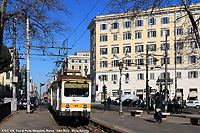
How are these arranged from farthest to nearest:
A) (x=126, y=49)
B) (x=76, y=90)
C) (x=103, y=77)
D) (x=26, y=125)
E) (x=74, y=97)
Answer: (x=103, y=77), (x=126, y=49), (x=76, y=90), (x=74, y=97), (x=26, y=125)

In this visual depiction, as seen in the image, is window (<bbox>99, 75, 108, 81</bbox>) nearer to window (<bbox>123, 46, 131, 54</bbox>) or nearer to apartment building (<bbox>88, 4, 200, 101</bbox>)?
apartment building (<bbox>88, 4, 200, 101</bbox>)

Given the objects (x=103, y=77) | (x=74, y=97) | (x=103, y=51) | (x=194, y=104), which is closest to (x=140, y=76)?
(x=103, y=77)

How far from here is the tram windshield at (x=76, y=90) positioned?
1870cm

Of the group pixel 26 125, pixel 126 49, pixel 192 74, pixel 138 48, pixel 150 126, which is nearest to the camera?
pixel 150 126

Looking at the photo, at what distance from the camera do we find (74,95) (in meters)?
18.8

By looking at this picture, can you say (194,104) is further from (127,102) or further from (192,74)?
(127,102)

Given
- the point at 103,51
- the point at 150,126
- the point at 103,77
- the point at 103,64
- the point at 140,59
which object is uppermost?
the point at 103,51

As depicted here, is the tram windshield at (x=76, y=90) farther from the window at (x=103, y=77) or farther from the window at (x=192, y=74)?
the window at (x=103, y=77)

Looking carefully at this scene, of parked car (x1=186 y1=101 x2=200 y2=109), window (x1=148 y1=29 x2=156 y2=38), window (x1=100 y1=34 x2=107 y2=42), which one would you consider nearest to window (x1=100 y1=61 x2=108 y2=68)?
window (x1=100 y1=34 x2=107 y2=42)

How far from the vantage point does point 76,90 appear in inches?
746

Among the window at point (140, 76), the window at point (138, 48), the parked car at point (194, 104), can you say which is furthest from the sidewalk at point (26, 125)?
the window at point (138, 48)

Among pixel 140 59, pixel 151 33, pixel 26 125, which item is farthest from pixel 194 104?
pixel 26 125

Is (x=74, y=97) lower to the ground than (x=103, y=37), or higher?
lower

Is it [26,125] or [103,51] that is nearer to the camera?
[26,125]
